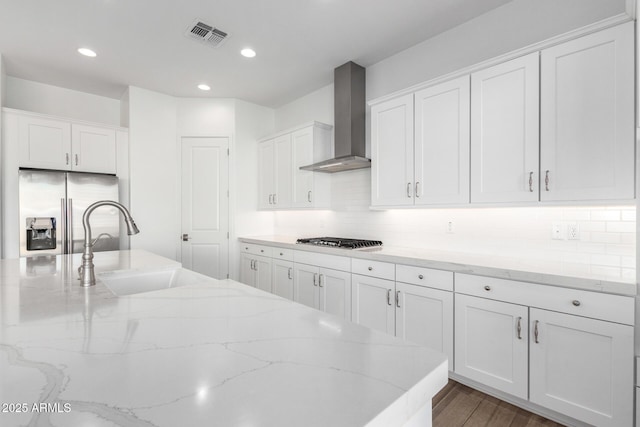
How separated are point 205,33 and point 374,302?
108 inches

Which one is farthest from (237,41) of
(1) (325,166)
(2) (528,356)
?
(2) (528,356)

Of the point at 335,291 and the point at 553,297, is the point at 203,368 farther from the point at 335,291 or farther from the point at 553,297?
the point at 335,291

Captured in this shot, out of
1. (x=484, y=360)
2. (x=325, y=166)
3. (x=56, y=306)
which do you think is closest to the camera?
(x=56, y=306)

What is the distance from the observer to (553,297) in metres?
1.73

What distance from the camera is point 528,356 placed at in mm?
1819

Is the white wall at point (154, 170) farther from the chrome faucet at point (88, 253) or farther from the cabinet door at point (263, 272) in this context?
the chrome faucet at point (88, 253)

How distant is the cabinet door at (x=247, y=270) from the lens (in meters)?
4.04

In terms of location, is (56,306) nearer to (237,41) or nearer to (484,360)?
(484,360)

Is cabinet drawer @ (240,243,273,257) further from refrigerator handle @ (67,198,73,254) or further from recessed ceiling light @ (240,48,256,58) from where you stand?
recessed ceiling light @ (240,48,256,58)

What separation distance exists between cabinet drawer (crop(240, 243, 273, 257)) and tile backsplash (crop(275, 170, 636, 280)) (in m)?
0.82

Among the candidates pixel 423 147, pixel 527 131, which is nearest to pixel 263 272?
pixel 423 147

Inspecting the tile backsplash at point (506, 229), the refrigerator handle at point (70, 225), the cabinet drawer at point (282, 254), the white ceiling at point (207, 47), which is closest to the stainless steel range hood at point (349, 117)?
the white ceiling at point (207, 47)

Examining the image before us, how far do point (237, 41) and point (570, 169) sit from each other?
280 centimetres

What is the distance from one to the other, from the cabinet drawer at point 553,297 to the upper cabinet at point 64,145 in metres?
4.09
